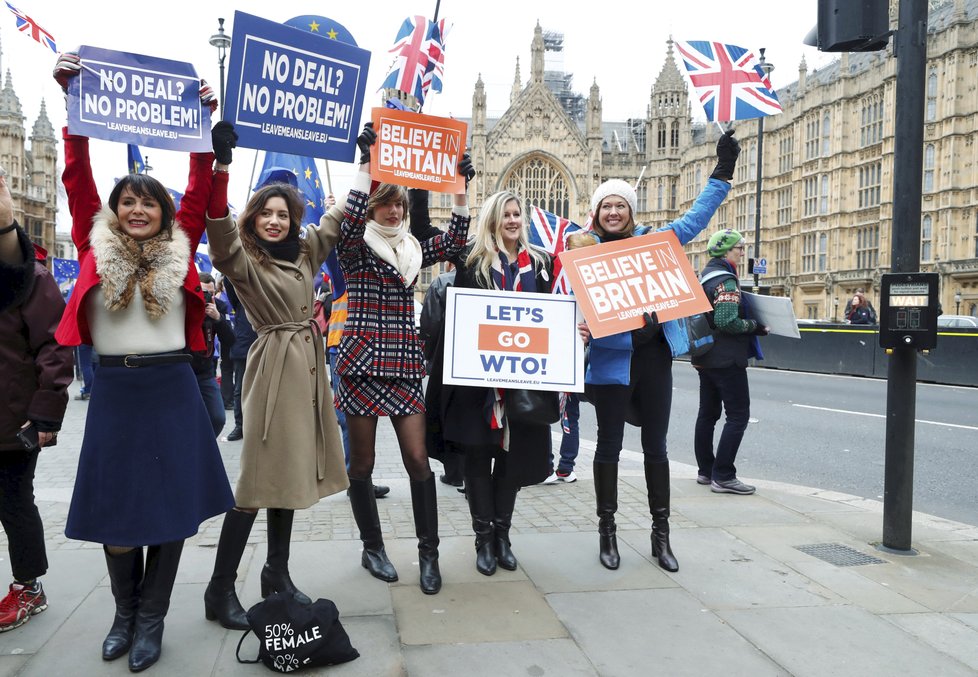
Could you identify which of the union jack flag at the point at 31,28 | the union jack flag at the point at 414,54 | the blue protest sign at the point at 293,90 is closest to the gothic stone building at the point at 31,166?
the union jack flag at the point at 31,28

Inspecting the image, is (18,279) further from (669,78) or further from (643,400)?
(669,78)

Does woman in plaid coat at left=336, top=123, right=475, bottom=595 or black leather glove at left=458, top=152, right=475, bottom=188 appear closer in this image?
woman in plaid coat at left=336, top=123, right=475, bottom=595

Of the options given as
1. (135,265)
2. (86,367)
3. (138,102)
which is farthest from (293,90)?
(86,367)

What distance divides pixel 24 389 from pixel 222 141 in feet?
4.68

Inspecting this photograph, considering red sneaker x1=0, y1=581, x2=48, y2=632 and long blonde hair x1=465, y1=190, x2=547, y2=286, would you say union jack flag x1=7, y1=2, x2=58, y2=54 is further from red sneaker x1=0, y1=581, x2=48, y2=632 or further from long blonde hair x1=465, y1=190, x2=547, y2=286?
red sneaker x1=0, y1=581, x2=48, y2=632

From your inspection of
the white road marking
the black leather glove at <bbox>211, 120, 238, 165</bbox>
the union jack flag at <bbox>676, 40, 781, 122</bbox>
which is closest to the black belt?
the black leather glove at <bbox>211, 120, 238, 165</bbox>

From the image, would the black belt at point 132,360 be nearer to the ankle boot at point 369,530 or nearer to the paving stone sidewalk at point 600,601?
the paving stone sidewalk at point 600,601

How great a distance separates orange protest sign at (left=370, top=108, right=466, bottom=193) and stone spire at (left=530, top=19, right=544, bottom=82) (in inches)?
2662

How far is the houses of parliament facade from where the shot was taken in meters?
37.8

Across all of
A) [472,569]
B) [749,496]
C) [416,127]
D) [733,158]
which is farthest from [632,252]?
[749,496]

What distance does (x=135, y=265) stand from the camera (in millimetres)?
3172

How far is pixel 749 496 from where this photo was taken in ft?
19.9

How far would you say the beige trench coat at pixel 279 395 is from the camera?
350cm

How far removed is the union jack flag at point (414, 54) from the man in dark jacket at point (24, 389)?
3.29 metres
